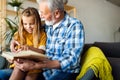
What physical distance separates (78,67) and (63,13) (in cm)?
44

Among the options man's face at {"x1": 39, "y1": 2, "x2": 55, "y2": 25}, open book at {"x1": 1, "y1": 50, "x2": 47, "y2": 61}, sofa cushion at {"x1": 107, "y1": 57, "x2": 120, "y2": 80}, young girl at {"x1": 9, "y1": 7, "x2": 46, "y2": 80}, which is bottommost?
sofa cushion at {"x1": 107, "y1": 57, "x2": 120, "y2": 80}

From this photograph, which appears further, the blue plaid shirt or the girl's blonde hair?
the girl's blonde hair

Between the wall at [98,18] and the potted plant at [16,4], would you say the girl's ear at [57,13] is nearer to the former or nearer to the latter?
the potted plant at [16,4]

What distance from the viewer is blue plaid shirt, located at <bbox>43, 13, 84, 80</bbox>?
1.46 meters

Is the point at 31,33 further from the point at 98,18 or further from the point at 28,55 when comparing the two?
the point at 98,18

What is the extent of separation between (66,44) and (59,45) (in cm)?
8

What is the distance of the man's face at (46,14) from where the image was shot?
1.62 metres

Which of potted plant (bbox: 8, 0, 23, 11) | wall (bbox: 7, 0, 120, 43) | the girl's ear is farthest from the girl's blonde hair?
wall (bbox: 7, 0, 120, 43)

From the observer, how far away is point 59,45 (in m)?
1.58

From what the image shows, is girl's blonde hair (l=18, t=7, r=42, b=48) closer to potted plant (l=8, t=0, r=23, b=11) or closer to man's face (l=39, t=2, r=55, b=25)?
man's face (l=39, t=2, r=55, b=25)

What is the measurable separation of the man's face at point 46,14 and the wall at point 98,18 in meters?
3.17

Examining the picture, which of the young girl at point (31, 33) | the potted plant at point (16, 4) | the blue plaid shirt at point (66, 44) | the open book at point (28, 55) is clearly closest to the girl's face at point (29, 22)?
the young girl at point (31, 33)

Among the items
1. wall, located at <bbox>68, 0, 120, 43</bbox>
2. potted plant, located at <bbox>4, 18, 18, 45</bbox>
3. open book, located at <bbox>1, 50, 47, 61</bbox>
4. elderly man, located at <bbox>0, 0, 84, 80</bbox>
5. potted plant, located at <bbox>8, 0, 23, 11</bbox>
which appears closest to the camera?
open book, located at <bbox>1, 50, 47, 61</bbox>

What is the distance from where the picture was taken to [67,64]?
57.0 inches
